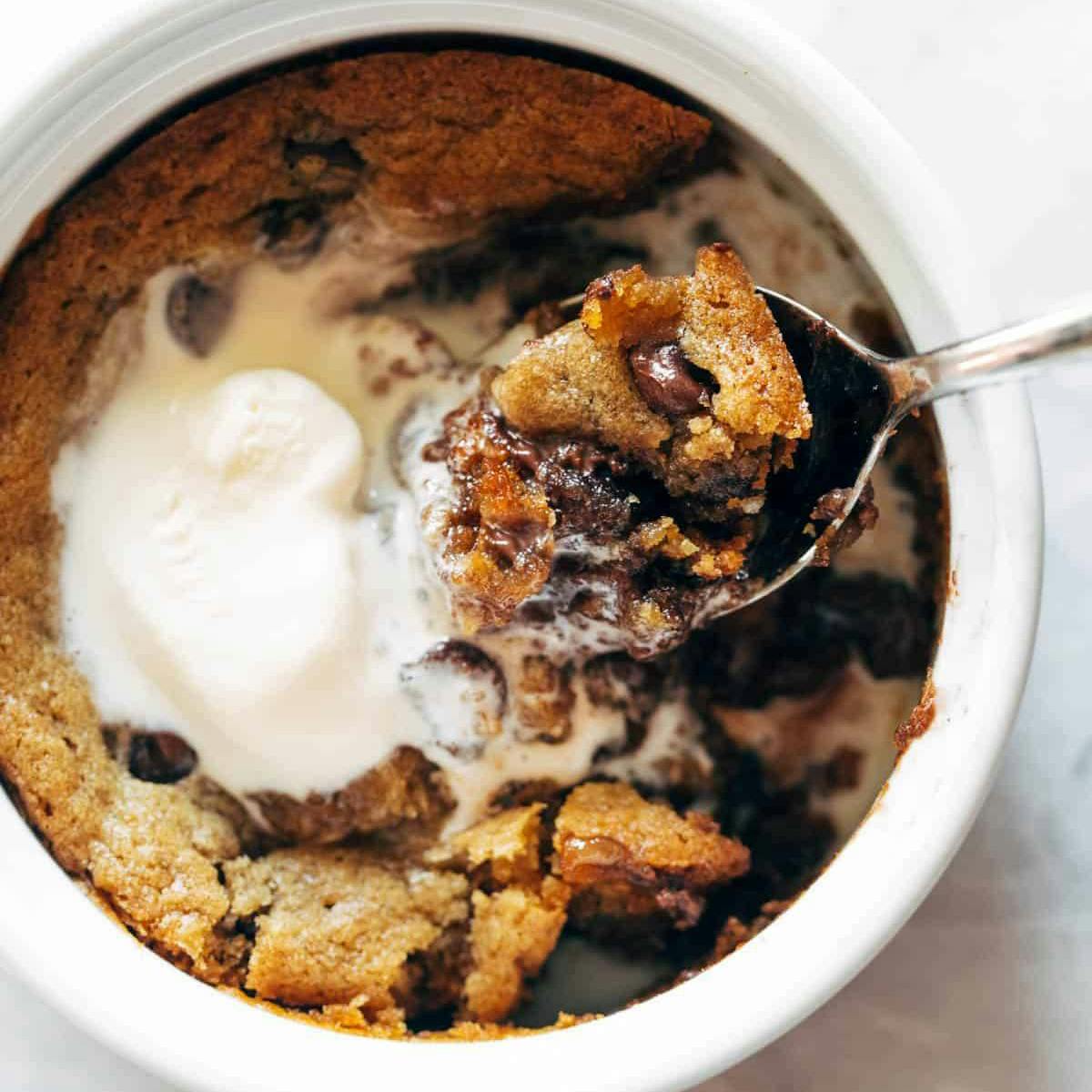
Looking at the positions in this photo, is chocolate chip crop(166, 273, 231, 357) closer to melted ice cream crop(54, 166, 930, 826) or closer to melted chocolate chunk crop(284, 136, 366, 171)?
melted ice cream crop(54, 166, 930, 826)

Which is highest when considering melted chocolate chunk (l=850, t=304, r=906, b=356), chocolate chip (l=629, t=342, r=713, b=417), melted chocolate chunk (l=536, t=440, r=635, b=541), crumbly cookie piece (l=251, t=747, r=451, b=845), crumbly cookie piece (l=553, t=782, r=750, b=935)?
melted chocolate chunk (l=850, t=304, r=906, b=356)

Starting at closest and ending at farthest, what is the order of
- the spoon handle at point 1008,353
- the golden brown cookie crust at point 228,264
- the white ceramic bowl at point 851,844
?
the spoon handle at point 1008,353, the white ceramic bowl at point 851,844, the golden brown cookie crust at point 228,264

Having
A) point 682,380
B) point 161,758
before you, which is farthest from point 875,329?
point 161,758

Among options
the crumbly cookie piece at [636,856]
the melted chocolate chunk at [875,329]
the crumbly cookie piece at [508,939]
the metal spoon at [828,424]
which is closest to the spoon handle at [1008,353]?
the metal spoon at [828,424]

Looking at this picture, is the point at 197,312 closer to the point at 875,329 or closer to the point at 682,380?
the point at 682,380

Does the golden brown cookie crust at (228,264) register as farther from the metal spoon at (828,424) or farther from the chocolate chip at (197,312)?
the metal spoon at (828,424)

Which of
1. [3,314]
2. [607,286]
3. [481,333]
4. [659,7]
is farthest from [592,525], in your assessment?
[3,314]

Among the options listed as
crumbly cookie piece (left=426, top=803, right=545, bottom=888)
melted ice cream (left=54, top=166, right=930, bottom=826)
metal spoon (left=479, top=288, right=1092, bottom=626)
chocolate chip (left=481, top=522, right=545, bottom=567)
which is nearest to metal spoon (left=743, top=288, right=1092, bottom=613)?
metal spoon (left=479, top=288, right=1092, bottom=626)
